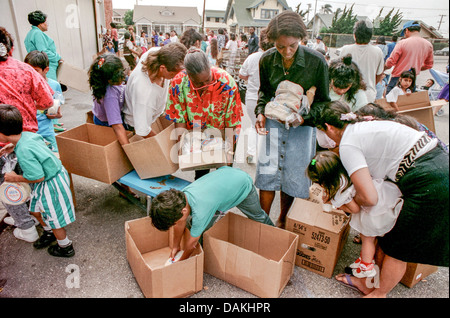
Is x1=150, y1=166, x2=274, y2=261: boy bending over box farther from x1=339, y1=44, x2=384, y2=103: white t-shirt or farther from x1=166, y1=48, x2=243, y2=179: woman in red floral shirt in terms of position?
x1=339, y1=44, x2=384, y2=103: white t-shirt

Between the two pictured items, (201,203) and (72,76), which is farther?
(72,76)

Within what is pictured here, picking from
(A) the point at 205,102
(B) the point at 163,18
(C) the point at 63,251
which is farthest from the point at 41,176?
(B) the point at 163,18

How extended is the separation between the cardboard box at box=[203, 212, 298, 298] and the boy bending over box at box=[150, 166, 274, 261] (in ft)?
0.40

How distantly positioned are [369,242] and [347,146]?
0.68 m

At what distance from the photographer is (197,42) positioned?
138 inches

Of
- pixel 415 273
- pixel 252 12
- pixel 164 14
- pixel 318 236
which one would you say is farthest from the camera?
pixel 164 14

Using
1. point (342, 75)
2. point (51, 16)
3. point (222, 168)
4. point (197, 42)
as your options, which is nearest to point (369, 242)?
point (222, 168)

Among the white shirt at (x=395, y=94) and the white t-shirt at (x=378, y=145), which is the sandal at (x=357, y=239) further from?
the white shirt at (x=395, y=94)

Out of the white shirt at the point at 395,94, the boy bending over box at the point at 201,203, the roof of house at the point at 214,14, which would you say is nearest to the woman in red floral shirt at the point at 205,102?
the boy bending over box at the point at 201,203

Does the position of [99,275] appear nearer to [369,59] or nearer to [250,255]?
[250,255]

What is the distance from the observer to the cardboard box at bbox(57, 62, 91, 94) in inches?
185

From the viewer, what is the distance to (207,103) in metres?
2.32

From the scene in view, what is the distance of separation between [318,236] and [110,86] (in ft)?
6.60

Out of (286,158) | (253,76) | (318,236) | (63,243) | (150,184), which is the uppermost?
(253,76)
